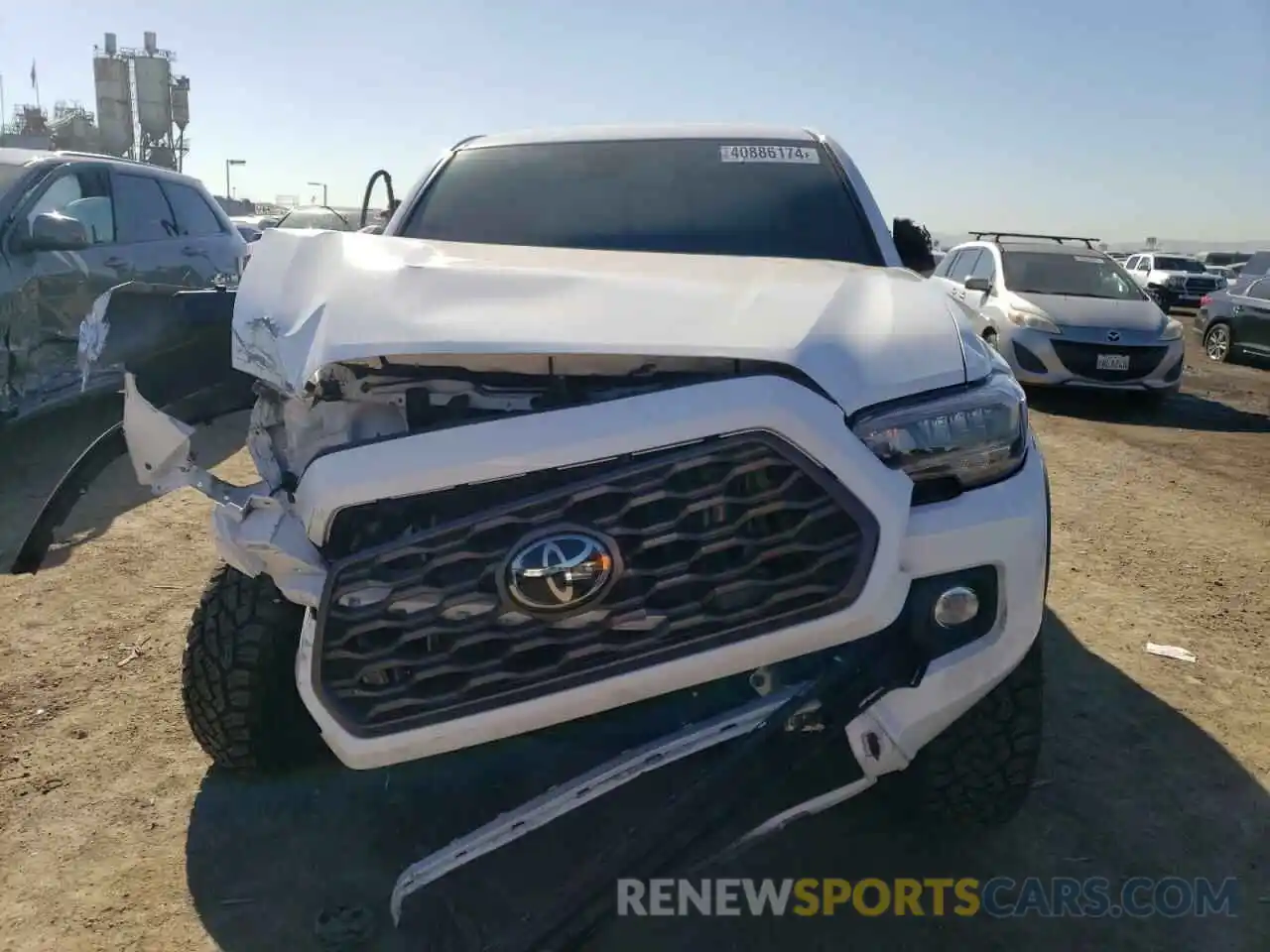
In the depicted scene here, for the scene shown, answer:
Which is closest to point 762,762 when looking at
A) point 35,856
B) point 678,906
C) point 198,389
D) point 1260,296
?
point 678,906

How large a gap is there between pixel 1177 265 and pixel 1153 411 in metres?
19.8

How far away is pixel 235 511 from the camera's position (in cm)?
200

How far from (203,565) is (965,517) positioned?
11.5ft

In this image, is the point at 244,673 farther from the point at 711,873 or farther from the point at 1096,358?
the point at 1096,358

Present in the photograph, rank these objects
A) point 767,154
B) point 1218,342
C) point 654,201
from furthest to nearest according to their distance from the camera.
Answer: point 1218,342 → point 767,154 → point 654,201

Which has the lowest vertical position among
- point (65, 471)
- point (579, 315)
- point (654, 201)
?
point (65, 471)

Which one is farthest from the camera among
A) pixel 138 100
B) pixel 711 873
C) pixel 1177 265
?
pixel 138 100

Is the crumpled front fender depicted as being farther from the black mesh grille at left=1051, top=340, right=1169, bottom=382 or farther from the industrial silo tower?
the industrial silo tower

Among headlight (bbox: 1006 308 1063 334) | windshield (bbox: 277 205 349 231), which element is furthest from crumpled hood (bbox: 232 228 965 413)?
windshield (bbox: 277 205 349 231)

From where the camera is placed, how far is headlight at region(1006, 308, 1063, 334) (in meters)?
9.17

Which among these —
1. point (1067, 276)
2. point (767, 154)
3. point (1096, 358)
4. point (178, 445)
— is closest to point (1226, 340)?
point (1067, 276)

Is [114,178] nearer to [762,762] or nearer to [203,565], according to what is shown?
[203,565]

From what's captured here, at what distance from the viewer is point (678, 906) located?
7.39ft

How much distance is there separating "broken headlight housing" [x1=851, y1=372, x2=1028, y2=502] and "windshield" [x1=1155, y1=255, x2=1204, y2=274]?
27.0m
